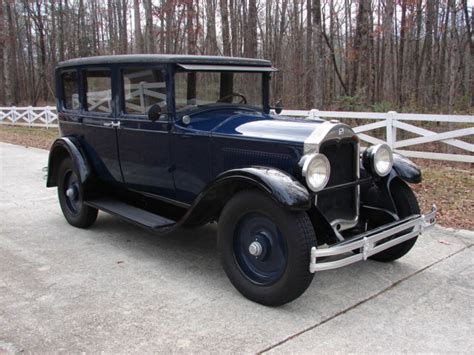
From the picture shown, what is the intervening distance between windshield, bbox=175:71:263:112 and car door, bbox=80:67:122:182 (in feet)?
3.26

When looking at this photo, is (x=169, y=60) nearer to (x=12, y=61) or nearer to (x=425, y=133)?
(x=425, y=133)

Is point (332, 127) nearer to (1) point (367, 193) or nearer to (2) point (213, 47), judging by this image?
(1) point (367, 193)

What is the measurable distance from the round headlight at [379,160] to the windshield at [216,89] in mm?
1487

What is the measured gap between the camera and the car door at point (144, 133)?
14.9ft

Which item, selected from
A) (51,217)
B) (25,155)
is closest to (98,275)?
(51,217)

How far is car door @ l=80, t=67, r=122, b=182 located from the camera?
16.9ft

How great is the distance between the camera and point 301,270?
10.7ft

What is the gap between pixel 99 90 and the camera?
5.32 meters

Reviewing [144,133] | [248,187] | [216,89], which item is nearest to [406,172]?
[248,187]

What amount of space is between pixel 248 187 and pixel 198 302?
976 millimetres

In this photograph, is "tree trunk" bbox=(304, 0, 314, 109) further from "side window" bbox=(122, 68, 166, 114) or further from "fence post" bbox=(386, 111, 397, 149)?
"side window" bbox=(122, 68, 166, 114)

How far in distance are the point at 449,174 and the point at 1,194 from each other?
24.6ft

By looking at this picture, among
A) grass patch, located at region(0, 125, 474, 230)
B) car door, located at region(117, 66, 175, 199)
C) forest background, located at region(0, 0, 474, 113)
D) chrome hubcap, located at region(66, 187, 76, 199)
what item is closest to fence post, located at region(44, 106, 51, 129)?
forest background, located at region(0, 0, 474, 113)

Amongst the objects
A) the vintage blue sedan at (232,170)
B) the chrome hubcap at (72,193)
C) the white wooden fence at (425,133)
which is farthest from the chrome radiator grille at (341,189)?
the white wooden fence at (425,133)
